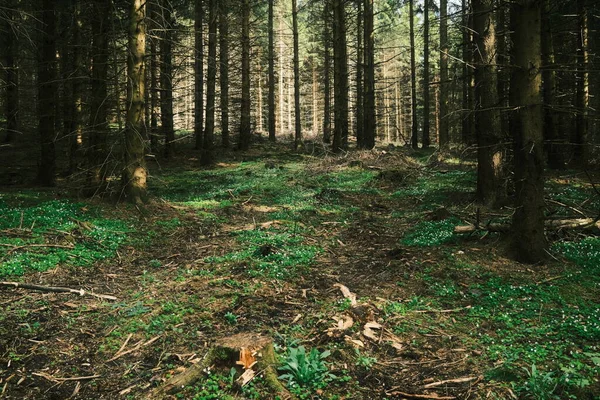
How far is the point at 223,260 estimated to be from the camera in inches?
316

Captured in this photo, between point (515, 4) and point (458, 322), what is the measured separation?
536 cm

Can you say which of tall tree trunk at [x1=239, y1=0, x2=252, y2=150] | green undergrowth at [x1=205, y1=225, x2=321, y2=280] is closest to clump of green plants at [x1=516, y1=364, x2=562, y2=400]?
green undergrowth at [x1=205, y1=225, x2=321, y2=280]

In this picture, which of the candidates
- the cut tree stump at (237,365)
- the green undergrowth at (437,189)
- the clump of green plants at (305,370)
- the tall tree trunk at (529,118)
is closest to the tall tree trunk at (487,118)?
the green undergrowth at (437,189)

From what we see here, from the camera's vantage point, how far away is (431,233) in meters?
9.16

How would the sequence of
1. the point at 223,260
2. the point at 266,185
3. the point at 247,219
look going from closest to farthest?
1. the point at 223,260
2. the point at 247,219
3. the point at 266,185

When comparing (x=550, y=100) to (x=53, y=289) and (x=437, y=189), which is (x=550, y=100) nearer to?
(x=437, y=189)

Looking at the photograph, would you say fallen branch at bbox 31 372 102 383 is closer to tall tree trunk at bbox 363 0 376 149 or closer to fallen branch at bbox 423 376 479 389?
fallen branch at bbox 423 376 479 389

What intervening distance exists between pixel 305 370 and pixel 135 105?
30.4 ft

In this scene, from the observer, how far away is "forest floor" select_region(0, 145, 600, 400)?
426cm

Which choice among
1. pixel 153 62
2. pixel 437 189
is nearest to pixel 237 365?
pixel 437 189

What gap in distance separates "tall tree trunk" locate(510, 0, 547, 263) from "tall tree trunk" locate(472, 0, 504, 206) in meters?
3.38

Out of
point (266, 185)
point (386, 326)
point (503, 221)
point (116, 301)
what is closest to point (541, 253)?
point (503, 221)

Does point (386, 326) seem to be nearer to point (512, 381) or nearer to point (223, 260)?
point (512, 381)

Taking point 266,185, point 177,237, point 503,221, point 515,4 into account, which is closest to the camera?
point 515,4
